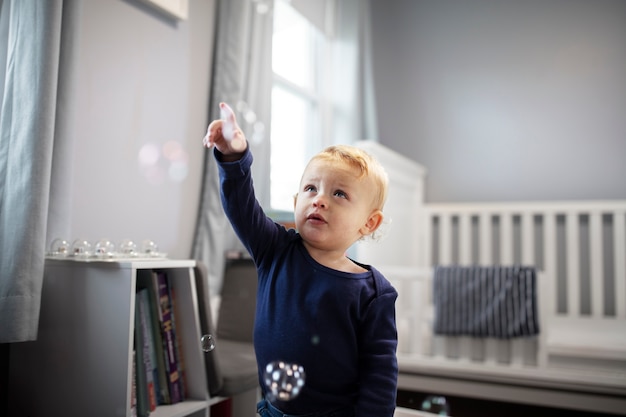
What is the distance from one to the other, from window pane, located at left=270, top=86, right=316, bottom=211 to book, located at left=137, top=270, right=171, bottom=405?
0.61 meters

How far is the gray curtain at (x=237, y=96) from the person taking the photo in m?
1.52

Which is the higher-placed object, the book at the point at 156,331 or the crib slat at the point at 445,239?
the crib slat at the point at 445,239

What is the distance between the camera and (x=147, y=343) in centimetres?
93

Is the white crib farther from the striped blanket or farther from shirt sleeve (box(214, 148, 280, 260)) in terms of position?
shirt sleeve (box(214, 148, 280, 260))

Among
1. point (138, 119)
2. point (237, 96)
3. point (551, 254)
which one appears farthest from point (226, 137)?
point (551, 254)

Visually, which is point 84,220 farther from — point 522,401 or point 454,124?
point 454,124

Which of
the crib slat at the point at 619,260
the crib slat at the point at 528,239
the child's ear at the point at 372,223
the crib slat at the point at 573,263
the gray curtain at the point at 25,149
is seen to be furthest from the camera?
the crib slat at the point at 528,239

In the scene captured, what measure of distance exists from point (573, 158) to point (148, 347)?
2.21m

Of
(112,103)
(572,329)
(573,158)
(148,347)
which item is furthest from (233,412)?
(573,158)

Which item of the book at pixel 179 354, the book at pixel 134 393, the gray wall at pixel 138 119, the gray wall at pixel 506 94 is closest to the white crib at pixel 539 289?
the gray wall at pixel 506 94

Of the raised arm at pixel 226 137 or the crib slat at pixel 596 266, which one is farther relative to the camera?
the crib slat at pixel 596 266

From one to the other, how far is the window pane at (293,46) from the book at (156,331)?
1.07 metres

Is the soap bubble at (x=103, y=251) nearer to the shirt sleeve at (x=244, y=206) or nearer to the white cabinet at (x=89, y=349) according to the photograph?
the white cabinet at (x=89, y=349)

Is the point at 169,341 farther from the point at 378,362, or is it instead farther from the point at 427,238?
the point at 427,238
